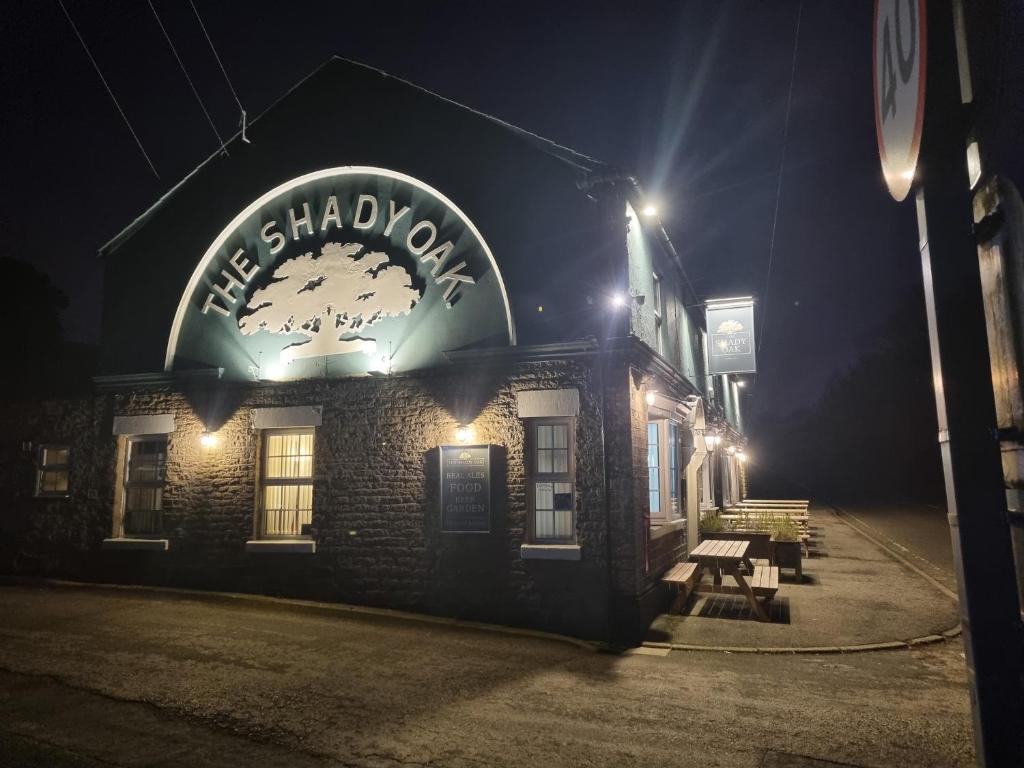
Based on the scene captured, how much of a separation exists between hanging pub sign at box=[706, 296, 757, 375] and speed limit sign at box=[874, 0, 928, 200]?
1233 centimetres

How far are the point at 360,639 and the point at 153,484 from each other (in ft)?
18.9

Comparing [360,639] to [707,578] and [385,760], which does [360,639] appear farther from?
[707,578]

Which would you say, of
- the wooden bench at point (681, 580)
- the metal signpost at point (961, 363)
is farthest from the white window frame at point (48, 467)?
the metal signpost at point (961, 363)

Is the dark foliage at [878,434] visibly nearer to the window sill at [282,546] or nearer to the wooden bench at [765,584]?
the wooden bench at [765,584]

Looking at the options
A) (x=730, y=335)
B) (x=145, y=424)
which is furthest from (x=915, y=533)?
(x=145, y=424)

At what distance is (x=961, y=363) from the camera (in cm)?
212

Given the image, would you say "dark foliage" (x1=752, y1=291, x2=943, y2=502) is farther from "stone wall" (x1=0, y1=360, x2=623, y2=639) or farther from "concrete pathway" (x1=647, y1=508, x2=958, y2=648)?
"stone wall" (x1=0, y1=360, x2=623, y2=639)

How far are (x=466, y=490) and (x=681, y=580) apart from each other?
3.31 m

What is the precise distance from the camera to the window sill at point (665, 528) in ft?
31.7

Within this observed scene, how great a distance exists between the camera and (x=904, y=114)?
7.47 feet

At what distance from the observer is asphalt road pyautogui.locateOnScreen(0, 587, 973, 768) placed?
4.87 meters

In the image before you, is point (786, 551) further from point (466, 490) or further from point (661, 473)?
point (466, 490)

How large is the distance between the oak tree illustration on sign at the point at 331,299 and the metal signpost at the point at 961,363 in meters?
8.57

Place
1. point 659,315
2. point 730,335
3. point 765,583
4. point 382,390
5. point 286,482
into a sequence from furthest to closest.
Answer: point 730,335
point 659,315
point 286,482
point 382,390
point 765,583
